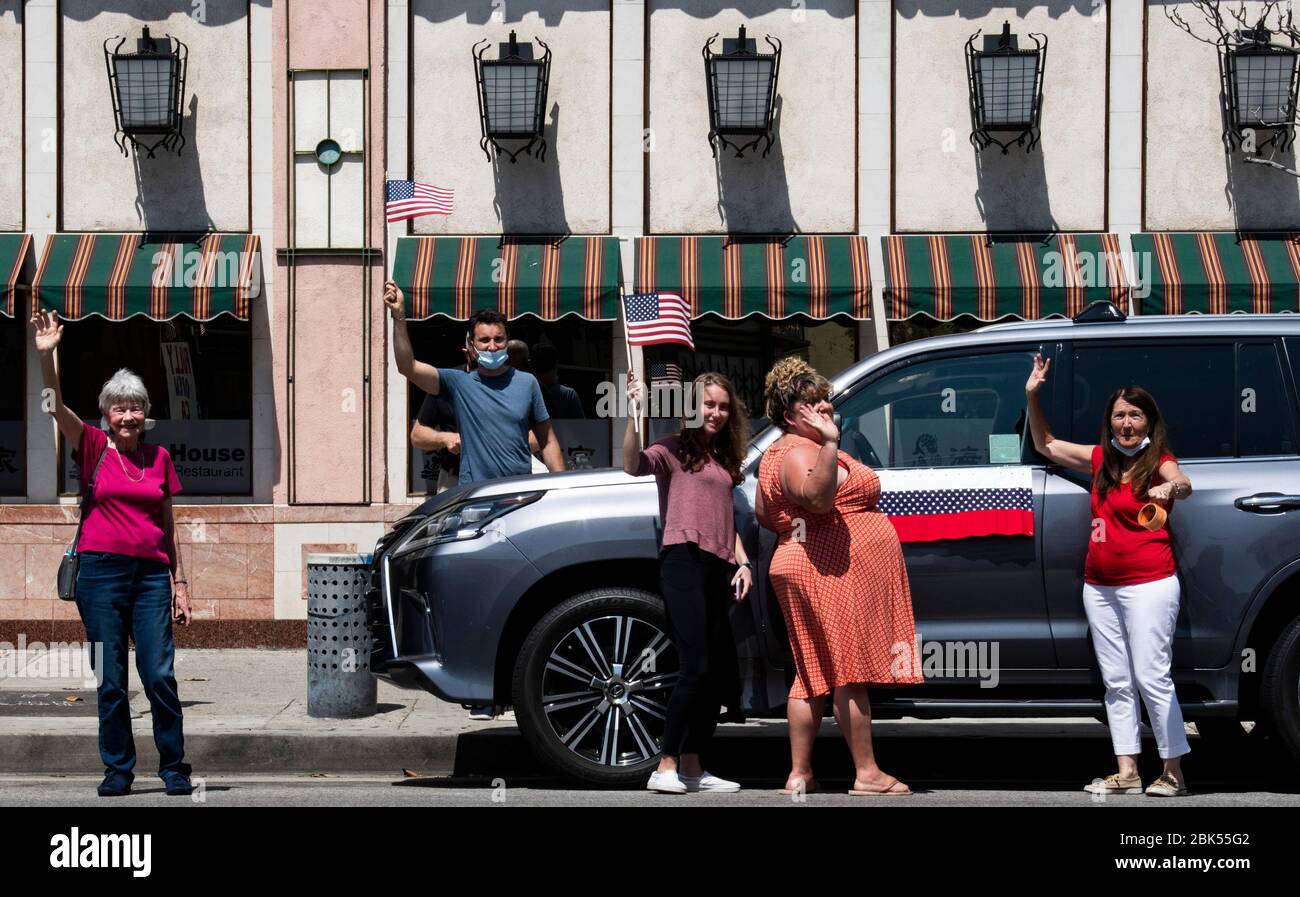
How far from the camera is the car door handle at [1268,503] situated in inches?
262

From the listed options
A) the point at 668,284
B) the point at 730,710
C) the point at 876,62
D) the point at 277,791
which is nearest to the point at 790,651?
the point at 730,710

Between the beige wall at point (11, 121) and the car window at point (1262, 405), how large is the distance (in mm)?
10621

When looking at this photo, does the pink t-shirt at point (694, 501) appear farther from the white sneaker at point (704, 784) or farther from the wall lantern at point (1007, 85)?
the wall lantern at point (1007, 85)

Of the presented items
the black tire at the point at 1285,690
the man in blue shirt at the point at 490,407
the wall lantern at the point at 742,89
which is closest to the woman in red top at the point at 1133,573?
the black tire at the point at 1285,690

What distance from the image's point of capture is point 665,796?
6680 mm

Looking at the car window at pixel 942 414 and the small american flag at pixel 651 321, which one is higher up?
the small american flag at pixel 651 321

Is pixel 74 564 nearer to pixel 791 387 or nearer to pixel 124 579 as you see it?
pixel 124 579

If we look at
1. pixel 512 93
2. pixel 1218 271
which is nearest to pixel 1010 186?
pixel 1218 271

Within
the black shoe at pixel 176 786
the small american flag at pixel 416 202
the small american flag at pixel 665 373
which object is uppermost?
the small american flag at pixel 416 202

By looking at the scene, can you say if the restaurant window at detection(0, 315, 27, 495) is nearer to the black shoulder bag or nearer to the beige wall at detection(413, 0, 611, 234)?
the beige wall at detection(413, 0, 611, 234)

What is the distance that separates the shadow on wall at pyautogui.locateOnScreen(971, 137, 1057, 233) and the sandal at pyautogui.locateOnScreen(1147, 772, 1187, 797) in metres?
7.73

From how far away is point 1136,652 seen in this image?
652 centimetres

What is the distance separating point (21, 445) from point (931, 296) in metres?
7.92

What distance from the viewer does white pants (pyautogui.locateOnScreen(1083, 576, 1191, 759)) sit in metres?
6.49
